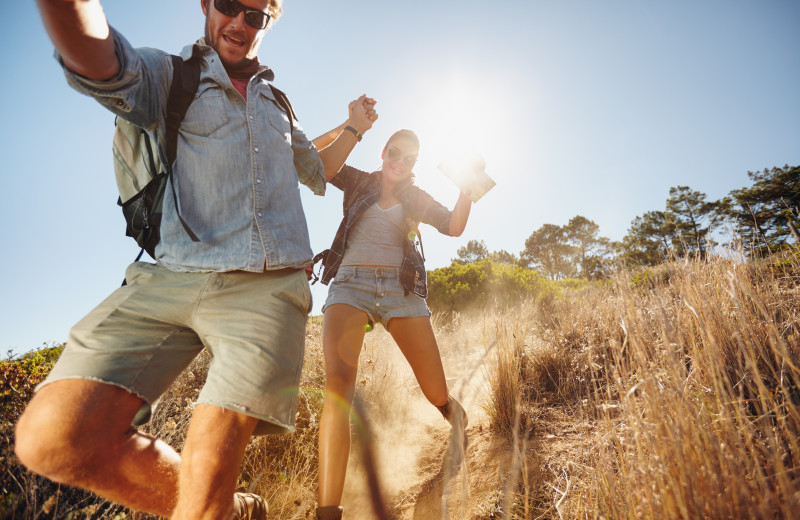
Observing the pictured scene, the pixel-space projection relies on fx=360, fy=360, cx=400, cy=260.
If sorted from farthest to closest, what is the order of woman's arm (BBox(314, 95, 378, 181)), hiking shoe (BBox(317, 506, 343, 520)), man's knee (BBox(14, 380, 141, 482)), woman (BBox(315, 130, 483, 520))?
woman's arm (BBox(314, 95, 378, 181)) → woman (BBox(315, 130, 483, 520)) → hiking shoe (BBox(317, 506, 343, 520)) → man's knee (BBox(14, 380, 141, 482))

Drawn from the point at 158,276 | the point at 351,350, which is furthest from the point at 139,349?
the point at 351,350

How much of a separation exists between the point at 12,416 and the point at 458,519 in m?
3.61

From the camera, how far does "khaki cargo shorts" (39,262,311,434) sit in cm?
117

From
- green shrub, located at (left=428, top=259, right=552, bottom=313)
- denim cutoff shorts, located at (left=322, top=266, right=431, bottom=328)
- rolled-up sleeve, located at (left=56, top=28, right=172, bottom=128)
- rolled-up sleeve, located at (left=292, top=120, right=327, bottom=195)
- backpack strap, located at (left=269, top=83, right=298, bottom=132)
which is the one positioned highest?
green shrub, located at (left=428, top=259, right=552, bottom=313)

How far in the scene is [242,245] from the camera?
1.38m

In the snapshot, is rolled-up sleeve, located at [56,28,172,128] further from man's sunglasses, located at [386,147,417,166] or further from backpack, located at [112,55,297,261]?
man's sunglasses, located at [386,147,417,166]

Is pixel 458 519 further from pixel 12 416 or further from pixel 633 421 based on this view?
pixel 12 416

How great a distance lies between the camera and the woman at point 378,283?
6.67 ft

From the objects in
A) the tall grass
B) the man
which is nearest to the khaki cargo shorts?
the man

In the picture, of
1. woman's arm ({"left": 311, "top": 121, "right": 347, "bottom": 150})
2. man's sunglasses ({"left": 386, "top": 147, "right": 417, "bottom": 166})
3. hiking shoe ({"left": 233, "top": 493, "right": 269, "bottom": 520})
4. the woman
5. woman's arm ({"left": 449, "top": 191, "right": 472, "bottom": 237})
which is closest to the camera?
hiking shoe ({"left": 233, "top": 493, "right": 269, "bottom": 520})

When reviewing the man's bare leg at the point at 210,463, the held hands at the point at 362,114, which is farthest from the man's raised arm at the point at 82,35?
the held hands at the point at 362,114

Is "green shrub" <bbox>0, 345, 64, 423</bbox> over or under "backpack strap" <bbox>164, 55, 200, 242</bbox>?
under

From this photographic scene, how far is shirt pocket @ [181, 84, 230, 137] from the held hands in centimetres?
89

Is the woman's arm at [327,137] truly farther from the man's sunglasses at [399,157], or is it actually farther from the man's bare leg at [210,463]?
the man's bare leg at [210,463]
